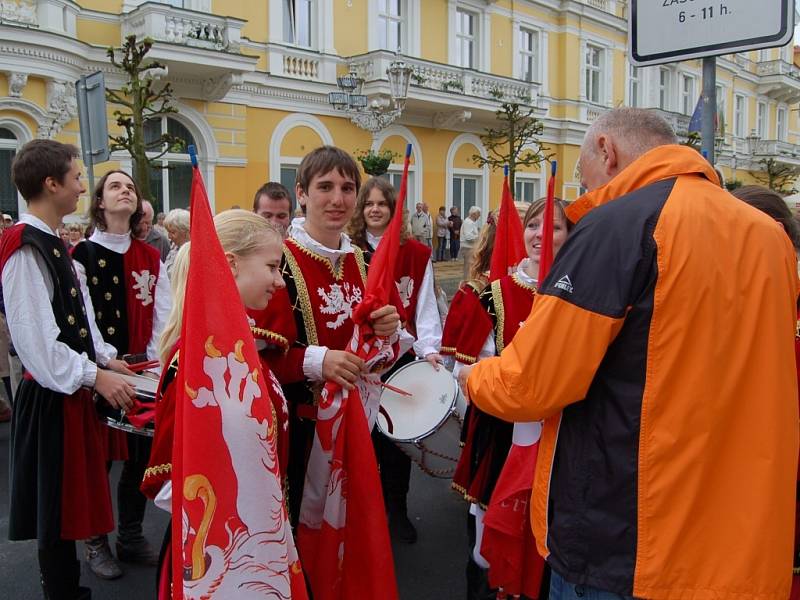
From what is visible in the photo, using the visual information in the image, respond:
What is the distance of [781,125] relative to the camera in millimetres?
35188

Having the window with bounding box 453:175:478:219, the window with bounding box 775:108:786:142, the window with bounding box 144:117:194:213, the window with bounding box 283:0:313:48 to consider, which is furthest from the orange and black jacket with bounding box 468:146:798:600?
the window with bounding box 775:108:786:142

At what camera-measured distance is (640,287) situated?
1.57 meters

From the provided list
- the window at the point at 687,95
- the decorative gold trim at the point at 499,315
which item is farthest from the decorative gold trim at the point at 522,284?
the window at the point at 687,95

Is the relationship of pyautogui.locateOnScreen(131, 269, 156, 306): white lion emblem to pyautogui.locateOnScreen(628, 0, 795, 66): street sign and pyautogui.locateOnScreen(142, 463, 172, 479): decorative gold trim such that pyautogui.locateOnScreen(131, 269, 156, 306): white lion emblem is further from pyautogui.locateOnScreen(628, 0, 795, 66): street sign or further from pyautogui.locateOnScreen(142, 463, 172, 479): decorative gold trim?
pyautogui.locateOnScreen(628, 0, 795, 66): street sign

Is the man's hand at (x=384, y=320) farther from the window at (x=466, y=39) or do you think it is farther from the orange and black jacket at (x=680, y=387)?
the window at (x=466, y=39)

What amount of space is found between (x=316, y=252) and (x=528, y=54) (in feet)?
A: 68.9

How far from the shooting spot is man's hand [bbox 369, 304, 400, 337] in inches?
91.5

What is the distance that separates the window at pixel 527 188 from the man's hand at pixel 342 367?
2048cm

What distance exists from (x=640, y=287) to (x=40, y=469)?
8.10ft

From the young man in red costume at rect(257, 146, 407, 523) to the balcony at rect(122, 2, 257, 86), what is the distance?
11254mm

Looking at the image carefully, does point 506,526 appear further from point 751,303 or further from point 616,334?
point 751,303

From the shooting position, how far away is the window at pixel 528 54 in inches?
850

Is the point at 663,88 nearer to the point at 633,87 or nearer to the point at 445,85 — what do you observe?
the point at 633,87

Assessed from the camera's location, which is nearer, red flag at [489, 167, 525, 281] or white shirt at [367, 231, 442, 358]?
red flag at [489, 167, 525, 281]
